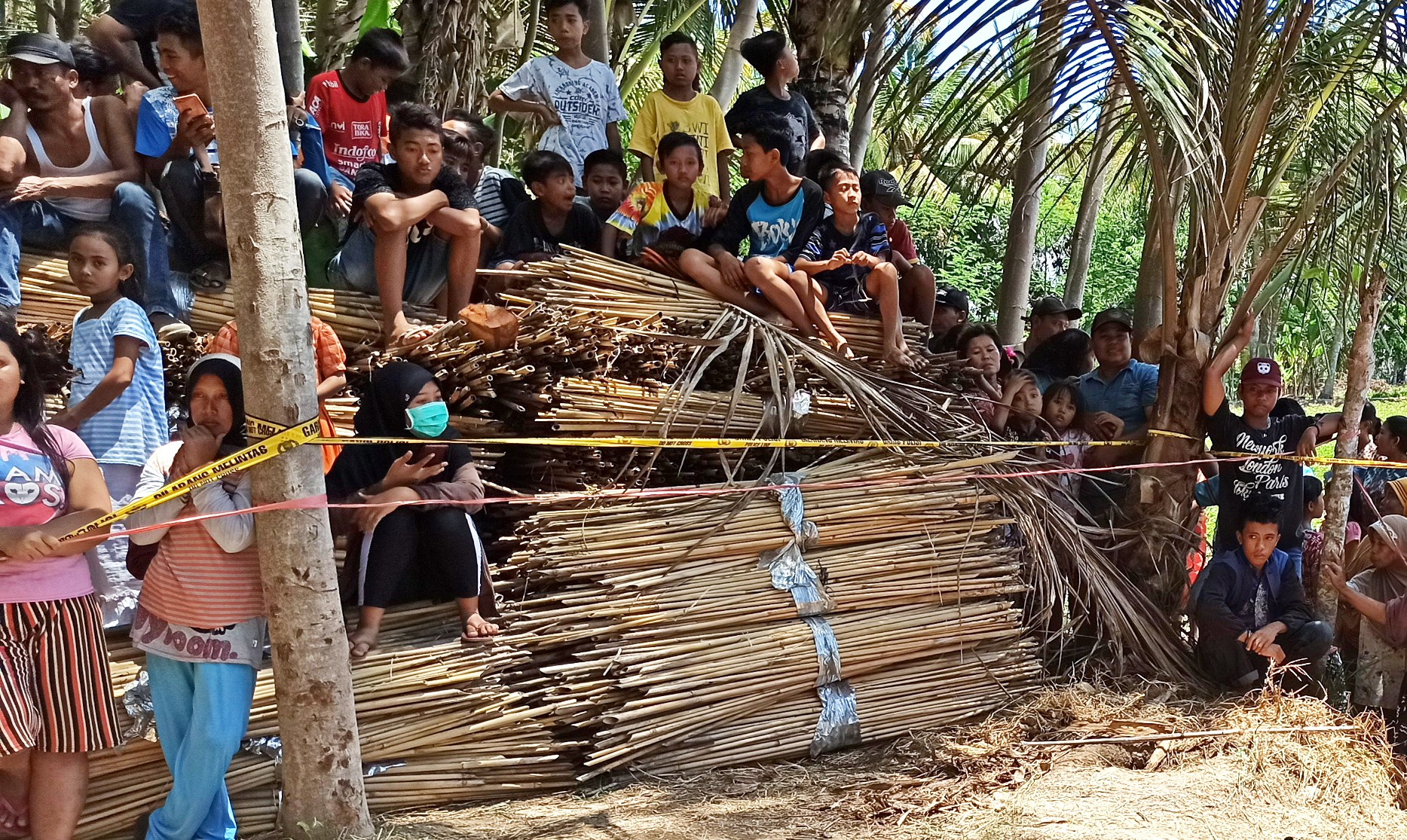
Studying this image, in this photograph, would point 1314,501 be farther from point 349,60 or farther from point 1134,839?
point 349,60

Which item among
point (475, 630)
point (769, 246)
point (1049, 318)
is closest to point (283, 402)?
point (475, 630)

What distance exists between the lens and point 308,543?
10.2ft

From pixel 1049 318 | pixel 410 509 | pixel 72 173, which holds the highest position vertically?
pixel 72 173

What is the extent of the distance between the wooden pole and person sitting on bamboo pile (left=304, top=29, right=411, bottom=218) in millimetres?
2307

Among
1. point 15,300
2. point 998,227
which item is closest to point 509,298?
point 15,300

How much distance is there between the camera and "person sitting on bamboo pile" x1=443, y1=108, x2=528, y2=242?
525cm

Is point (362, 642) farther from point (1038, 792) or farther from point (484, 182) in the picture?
point (484, 182)

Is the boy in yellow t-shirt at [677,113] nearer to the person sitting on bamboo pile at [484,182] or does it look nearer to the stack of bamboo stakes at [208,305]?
the person sitting on bamboo pile at [484,182]

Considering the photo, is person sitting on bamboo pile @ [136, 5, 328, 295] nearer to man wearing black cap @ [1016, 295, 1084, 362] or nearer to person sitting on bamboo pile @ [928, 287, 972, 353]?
person sitting on bamboo pile @ [928, 287, 972, 353]

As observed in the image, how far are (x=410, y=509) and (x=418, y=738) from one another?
0.68 meters

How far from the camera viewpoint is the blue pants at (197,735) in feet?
10.2

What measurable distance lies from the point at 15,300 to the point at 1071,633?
161 inches

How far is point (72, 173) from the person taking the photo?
446 centimetres

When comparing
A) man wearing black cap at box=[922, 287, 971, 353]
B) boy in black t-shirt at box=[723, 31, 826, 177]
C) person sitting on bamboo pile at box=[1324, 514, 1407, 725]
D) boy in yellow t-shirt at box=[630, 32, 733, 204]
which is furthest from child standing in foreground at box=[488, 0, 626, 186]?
person sitting on bamboo pile at box=[1324, 514, 1407, 725]
